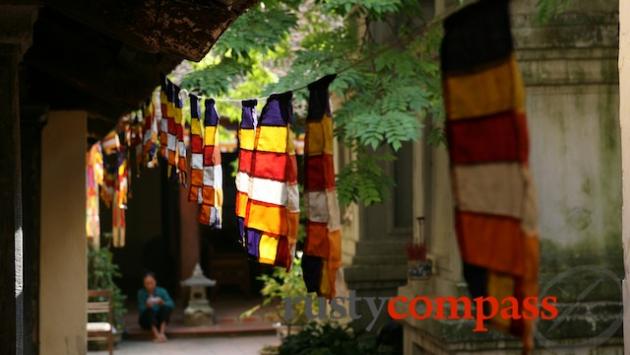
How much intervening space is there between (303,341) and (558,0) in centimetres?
608

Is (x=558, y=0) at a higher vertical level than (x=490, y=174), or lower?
higher

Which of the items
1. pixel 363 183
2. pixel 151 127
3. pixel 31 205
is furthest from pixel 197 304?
pixel 31 205

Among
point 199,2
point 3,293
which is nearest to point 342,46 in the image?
point 199,2

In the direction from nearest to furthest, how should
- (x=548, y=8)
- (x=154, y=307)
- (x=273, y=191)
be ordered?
(x=273, y=191) < (x=548, y=8) < (x=154, y=307)

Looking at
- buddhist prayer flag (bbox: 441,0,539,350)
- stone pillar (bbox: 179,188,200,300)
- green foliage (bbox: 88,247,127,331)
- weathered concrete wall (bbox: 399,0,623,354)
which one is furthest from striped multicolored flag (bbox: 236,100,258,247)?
stone pillar (bbox: 179,188,200,300)

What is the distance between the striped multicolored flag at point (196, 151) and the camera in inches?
354

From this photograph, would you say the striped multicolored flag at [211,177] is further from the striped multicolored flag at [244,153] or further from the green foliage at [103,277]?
the green foliage at [103,277]

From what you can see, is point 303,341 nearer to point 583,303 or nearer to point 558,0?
point 583,303

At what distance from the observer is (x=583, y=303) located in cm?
1070

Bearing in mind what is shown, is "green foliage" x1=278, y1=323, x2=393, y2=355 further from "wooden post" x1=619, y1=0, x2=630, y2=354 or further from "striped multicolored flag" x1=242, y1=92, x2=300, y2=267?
"wooden post" x1=619, y1=0, x2=630, y2=354

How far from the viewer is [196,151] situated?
29.7 feet

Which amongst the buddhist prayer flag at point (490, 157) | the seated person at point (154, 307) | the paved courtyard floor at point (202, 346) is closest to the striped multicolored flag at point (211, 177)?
the buddhist prayer flag at point (490, 157)

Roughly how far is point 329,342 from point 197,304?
602 cm

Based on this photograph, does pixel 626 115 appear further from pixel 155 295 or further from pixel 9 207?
pixel 155 295
